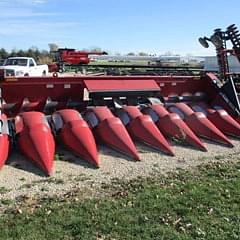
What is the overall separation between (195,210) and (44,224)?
146 centimetres

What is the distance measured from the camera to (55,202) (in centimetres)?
505

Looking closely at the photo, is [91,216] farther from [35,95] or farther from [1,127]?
[35,95]

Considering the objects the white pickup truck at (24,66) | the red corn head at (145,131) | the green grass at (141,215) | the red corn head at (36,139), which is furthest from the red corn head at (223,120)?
the white pickup truck at (24,66)

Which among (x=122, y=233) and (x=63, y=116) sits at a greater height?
(x=63, y=116)

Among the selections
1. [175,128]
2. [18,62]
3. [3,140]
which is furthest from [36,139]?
[18,62]

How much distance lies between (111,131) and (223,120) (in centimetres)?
242

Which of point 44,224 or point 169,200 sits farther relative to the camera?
point 169,200

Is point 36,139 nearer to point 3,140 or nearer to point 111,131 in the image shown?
point 3,140

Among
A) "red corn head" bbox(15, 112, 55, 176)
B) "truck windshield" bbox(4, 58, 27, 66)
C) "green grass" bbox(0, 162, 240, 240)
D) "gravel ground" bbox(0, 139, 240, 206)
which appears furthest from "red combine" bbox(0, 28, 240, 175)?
"truck windshield" bbox(4, 58, 27, 66)

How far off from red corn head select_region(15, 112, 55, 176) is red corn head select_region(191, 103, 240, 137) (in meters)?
3.19

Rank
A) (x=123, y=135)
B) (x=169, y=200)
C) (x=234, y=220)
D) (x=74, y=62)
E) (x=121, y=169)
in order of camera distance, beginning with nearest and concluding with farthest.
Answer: (x=234, y=220), (x=169, y=200), (x=121, y=169), (x=123, y=135), (x=74, y=62)

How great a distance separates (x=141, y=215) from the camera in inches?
181

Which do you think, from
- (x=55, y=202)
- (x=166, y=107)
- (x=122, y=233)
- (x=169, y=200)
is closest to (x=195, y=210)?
(x=169, y=200)

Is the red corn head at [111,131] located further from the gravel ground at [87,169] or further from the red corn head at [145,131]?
the red corn head at [145,131]
